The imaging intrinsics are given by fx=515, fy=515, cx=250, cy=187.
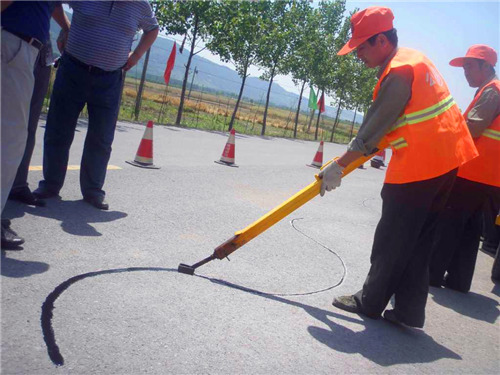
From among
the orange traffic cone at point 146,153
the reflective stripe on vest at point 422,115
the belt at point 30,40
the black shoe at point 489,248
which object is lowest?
the black shoe at point 489,248

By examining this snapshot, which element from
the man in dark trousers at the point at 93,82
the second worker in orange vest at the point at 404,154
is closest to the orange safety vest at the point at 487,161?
Answer: the second worker in orange vest at the point at 404,154

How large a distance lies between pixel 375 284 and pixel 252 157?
8.63m

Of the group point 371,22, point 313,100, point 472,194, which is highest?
point 313,100

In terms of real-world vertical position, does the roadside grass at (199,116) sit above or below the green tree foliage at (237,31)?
below

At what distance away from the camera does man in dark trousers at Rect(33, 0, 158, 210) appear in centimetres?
448

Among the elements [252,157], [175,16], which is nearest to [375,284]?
[252,157]

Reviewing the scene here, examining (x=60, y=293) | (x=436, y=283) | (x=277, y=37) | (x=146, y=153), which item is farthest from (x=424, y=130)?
(x=277, y=37)

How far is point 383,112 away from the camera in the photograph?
10.6ft

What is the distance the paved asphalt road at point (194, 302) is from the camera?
2.42m

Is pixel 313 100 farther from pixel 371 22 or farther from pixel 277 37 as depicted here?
pixel 371 22

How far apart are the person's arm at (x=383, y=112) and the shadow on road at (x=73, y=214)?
2.06 m

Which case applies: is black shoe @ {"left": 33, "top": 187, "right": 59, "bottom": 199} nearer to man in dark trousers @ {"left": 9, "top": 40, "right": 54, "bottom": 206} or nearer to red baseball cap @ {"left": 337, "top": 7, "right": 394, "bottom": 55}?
man in dark trousers @ {"left": 9, "top": 40, "right": 54, "bottom": 206}

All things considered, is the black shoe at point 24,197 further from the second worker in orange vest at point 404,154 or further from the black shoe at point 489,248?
the black shoe at point 489,248

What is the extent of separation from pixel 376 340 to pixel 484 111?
2424 millimetres
